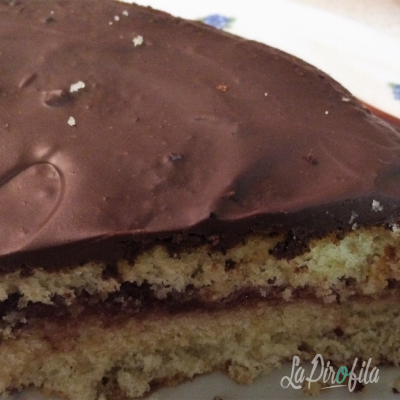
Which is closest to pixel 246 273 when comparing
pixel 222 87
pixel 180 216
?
pixel 180 216

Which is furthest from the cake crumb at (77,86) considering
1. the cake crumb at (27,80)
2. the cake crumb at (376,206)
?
the cake crumb at (376,206)

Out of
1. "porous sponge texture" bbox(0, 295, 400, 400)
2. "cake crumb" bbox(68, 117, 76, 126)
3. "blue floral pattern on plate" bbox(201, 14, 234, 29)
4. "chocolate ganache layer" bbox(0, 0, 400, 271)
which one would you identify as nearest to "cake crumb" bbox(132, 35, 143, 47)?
"chocolate ganache layer" bbox(0, 0, 400, 271)

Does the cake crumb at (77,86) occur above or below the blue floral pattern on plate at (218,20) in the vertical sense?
below

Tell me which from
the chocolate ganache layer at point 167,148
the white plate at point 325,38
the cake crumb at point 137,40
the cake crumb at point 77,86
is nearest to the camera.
→ the chocolate ganache layer at point 167,148

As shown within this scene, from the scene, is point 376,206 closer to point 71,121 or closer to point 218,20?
point 71,121

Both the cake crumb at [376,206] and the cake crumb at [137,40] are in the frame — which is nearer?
the cake crumb at [376,206]

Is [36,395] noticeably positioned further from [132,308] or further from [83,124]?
[83,124]

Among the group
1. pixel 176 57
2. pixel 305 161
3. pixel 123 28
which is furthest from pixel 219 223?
pixel 123 28

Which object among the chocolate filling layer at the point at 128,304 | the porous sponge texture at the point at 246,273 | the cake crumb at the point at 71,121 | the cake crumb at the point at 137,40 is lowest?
the chocolate filling layer at the point at 128,304

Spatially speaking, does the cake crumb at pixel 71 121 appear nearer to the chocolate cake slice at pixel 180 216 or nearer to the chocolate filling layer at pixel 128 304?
the chocolate cake slice at pixel 180 216
